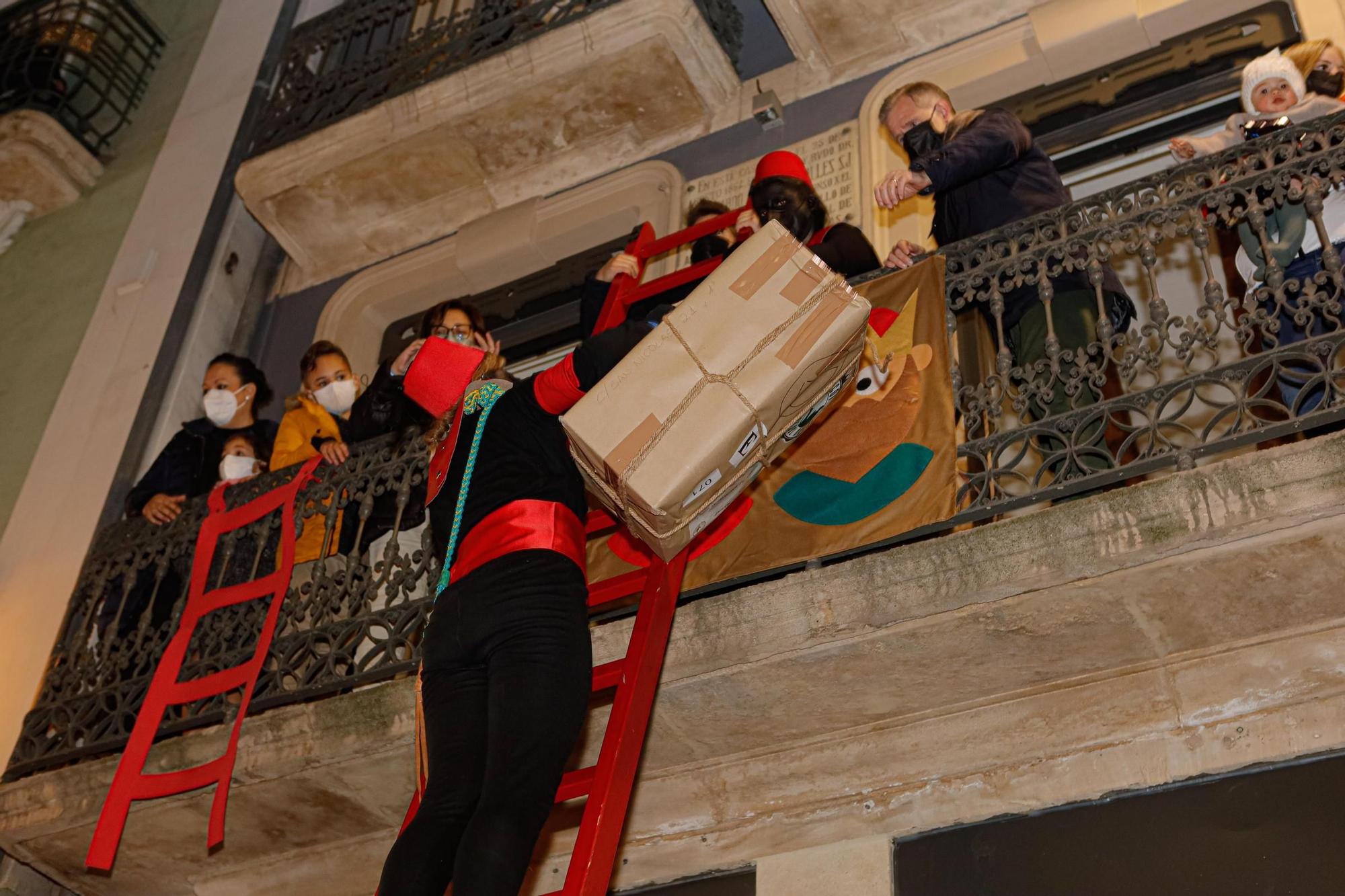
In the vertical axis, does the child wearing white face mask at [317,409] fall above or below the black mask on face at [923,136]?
below

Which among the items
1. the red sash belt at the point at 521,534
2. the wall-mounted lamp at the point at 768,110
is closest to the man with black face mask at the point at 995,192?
the red sash belt at the point at 521,534

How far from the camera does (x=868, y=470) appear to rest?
16.1 ft

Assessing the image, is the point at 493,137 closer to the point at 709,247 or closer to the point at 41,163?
the point at 709,247

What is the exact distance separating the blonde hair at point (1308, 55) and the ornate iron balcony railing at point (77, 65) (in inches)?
297

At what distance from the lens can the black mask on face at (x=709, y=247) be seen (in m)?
6.05

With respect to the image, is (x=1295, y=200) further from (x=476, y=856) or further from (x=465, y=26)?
(x=465, y=26)

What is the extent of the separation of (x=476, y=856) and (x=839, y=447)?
2376mm

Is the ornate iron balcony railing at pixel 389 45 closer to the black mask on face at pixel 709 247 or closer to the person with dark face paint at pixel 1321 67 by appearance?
the black mask on face at pixel 709 247

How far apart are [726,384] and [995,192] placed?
2.20 meters

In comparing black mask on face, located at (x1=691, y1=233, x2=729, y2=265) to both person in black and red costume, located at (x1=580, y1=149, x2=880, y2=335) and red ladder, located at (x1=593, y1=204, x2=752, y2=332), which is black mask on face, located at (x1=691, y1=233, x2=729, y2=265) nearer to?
red ladder, located at (x1=593, y1=204, x2=752, y2=332)

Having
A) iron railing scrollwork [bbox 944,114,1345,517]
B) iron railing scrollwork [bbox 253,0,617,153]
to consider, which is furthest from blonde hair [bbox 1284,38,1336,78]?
iron railing scrollwork [bbox 253,0,617,153]

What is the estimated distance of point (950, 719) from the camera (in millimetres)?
4789

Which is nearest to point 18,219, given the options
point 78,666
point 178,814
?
point 78,666

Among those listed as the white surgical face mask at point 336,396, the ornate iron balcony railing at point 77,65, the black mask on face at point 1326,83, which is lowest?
the white surgical face mask at point 336,396
